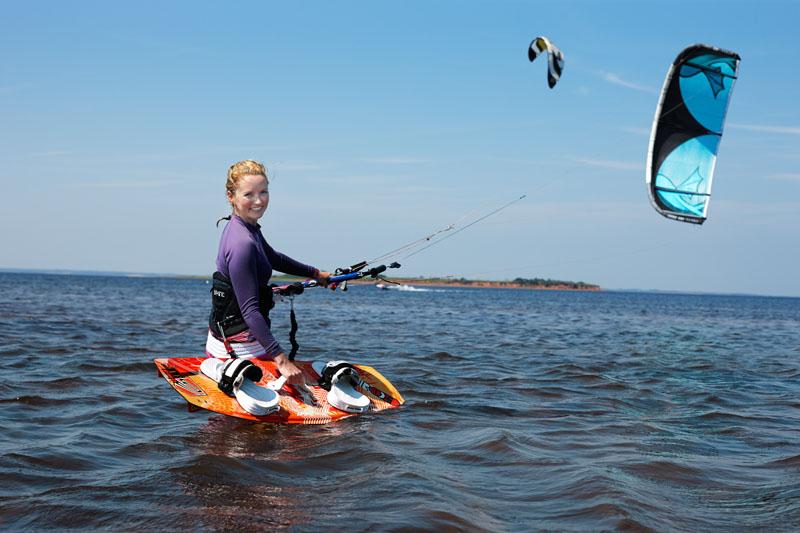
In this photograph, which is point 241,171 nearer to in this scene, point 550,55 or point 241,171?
point 241,171

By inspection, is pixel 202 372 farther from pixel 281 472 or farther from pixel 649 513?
pixel 649 513

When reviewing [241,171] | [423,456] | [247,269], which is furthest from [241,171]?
[423,456]

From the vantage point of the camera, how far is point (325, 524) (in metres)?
4.23

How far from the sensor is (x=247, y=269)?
21.1ft

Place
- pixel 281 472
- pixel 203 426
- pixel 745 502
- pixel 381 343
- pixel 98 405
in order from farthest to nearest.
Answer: pixel 381 343 → pixel 98 405 → pixel 203 426 → pixel 281 472 → pixel 745 502

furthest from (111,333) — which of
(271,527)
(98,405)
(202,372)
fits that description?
(271,527)

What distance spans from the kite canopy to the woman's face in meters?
8.96

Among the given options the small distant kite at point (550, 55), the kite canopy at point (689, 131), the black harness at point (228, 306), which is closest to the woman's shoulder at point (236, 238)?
the black harness at point (228, 306)

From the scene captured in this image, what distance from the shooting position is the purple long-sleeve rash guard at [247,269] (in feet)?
21.1

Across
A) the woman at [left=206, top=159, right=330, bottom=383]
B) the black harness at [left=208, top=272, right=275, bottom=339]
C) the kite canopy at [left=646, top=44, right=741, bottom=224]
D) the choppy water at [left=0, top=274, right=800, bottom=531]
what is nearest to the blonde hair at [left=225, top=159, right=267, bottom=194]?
the woman at [left=206, top=159, right=330, bottom=383]

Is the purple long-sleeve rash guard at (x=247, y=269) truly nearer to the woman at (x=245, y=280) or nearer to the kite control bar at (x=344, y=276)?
the woman at (x=245, y=280)

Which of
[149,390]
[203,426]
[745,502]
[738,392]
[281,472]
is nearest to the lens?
[745,502]

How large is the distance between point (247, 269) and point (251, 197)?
0.71 meters

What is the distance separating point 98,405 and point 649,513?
607 centimetres
